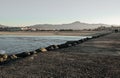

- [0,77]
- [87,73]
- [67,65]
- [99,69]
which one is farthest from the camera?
[67,65]

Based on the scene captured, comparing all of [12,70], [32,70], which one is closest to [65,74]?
[32,70]

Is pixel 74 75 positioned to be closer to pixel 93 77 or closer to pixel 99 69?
pixel 93 77

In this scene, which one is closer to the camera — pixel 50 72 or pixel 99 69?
pixel 50 72

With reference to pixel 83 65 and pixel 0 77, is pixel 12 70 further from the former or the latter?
pixel 83 65

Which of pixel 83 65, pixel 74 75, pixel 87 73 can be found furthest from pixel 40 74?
pixel 83 65

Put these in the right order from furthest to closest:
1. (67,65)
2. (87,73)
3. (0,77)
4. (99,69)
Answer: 1. (67,65)
2. (99,69)
3. (87,73)
4. (0,77)

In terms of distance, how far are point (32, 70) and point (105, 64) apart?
567 cm

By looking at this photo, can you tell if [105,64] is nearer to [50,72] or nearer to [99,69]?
[99,69]

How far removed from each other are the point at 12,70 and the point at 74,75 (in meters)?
4.16

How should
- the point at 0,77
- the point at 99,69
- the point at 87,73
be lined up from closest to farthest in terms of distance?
the point at 0,77 → the point at 87,73 → the point at 99,69

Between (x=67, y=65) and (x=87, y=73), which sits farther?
(x=67, y=65)

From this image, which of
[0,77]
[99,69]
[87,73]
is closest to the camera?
[0,77]

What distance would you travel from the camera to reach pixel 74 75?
12.7 metres

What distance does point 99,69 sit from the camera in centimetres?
1441
